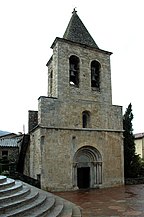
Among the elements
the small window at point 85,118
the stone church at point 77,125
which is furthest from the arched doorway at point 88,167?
the small window at point 85,118

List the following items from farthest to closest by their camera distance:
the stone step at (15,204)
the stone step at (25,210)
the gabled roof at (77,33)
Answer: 1. the gabled roof at (77,33)
2. the stone step at (15,204)
3. the stone step at (25,210)

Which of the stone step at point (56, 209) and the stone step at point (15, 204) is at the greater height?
the stone step at point (15, 204)

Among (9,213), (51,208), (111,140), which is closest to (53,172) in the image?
(111,140)

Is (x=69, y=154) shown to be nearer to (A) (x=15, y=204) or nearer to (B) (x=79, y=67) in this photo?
(B) (x=79, y=67)

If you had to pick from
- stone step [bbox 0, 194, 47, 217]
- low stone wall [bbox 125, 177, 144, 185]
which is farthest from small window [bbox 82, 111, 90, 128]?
stone step [bbox 0, 194, 47, 217]

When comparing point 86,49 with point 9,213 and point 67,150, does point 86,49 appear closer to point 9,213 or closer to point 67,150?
point 67,150

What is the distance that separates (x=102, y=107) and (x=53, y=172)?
6541 mm

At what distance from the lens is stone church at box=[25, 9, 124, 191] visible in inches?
707

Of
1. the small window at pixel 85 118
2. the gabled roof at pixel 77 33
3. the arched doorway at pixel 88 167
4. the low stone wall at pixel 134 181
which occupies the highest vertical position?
the gabled roof at pixel 77 33

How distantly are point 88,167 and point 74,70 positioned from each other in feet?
25.7

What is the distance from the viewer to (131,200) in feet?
41.5

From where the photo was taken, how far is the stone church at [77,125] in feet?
58.9

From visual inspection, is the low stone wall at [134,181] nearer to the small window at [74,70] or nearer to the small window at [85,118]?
the small window at [85,118]

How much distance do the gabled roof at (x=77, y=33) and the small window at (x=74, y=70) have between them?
1.60 meters
